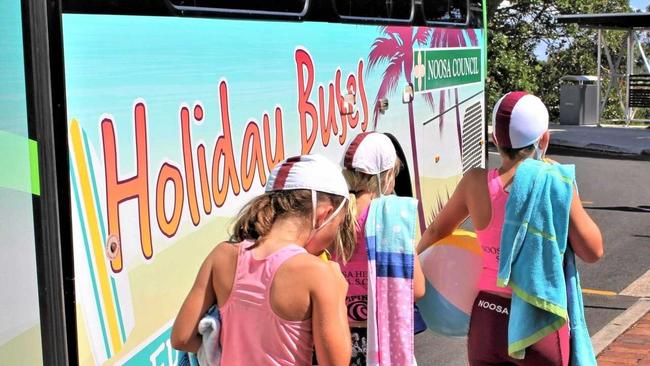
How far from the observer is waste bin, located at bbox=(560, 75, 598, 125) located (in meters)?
26.2

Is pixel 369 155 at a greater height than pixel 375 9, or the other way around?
pixel 375 9

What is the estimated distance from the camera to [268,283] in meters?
2.85

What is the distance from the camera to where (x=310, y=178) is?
2943 millimetres

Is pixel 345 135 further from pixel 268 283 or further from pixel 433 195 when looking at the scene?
pixel 268 283

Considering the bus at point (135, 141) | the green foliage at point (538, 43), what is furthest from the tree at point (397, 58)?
the green foliage at point (538, 43)

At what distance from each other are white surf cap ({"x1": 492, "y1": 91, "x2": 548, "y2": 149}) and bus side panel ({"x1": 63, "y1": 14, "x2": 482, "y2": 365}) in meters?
1.37

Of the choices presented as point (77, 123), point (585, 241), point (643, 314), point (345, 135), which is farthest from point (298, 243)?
point (643, 314)

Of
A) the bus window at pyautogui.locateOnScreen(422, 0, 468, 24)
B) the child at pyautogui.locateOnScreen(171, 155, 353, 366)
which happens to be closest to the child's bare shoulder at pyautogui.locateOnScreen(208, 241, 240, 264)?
the child at pyautogui.locateOnScreen(171, 155, 353, 366)

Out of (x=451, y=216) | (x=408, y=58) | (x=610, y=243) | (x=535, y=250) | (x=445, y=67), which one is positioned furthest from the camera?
(x=610, y=243)

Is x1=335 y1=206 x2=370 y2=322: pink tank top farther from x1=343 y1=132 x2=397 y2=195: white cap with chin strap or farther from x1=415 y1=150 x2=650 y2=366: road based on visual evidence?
x1=415 y1=150 x2=650 y2=366: road

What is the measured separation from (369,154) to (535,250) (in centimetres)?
77

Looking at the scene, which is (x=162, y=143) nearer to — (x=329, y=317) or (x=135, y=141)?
(x=135, y=141)

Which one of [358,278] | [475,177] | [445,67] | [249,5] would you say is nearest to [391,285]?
[358,278]

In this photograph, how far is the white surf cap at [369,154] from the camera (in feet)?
12.5
